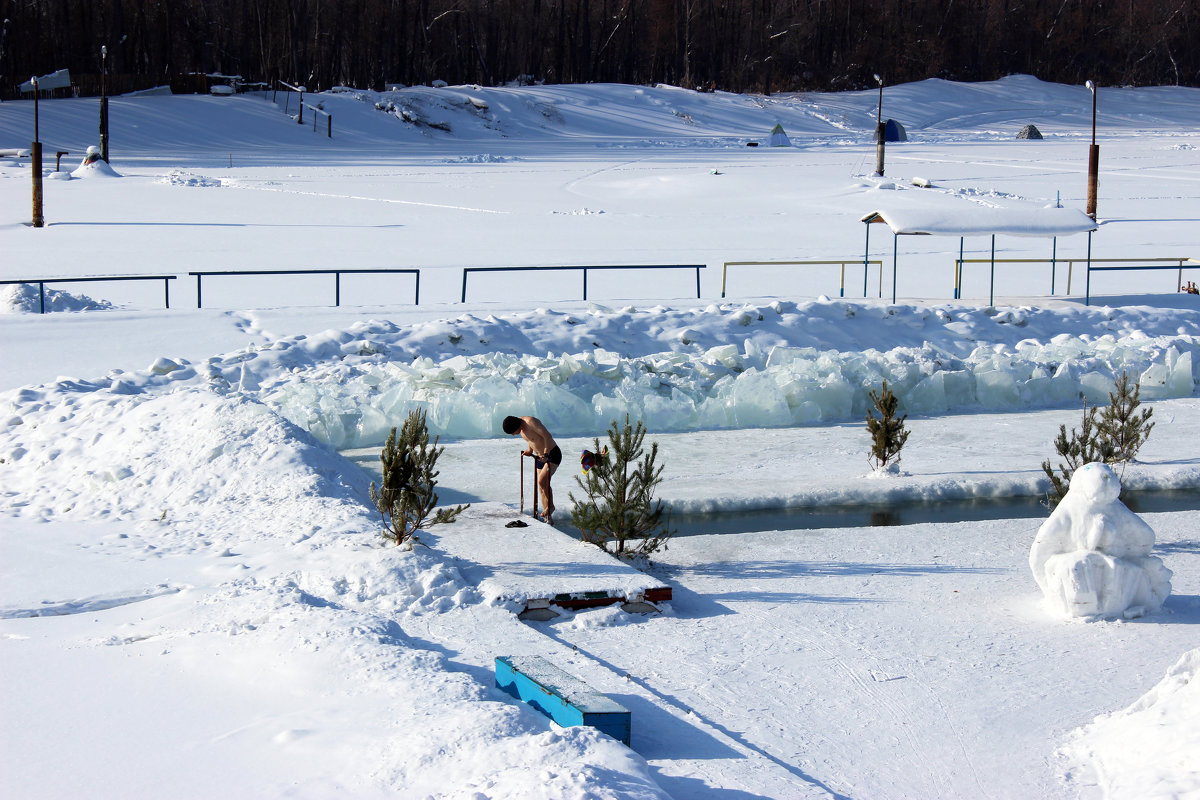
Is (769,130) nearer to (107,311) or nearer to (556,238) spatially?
(556,238)

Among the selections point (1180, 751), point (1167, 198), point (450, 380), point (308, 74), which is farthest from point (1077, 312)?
point (308, 74)

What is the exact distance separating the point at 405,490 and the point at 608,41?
93.0m

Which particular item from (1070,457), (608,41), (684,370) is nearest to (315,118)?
(608,41)

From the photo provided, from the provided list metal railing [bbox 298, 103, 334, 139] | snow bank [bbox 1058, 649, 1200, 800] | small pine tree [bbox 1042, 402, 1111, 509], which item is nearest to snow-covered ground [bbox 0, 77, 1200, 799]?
snow bank [bbox 1058, 649, 1200, 800]

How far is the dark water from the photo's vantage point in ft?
42.4

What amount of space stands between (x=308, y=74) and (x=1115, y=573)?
3356 inches

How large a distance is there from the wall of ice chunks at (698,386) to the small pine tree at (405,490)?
494 cm

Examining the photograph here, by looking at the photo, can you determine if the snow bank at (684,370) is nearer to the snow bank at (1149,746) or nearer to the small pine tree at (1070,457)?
the small pine tree at (1070,457)

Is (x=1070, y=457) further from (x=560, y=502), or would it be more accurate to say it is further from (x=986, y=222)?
(x=986, y=222)

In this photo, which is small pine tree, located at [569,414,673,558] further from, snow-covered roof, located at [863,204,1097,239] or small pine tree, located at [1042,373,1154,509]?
snow-covered roof, located at [863,204,1097,239]

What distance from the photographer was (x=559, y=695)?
7.32 metres

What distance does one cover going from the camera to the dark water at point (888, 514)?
1291 cm

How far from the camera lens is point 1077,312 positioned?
23.0m

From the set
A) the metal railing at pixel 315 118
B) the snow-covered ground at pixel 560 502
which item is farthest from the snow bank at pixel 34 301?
the metal railing at pixel 315 118
